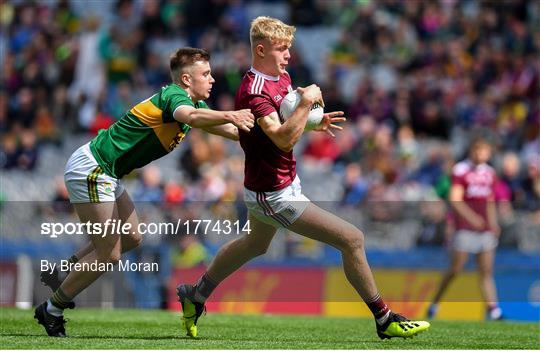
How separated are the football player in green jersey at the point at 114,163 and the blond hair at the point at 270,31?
0.65 metres

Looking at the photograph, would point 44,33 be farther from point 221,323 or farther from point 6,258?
point 221,323

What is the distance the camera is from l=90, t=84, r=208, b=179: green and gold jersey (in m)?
9.79

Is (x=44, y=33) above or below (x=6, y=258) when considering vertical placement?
above

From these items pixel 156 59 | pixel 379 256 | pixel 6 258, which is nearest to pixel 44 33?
pixel 156 59

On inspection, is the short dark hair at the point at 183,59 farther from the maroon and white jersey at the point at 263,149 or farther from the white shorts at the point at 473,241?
the white shorts at the point at 473,241

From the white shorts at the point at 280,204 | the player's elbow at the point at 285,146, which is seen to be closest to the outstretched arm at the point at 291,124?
the player's elbow at the point at 285,146

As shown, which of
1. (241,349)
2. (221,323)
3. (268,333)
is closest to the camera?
(241,349)

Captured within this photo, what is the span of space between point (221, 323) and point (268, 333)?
1417 millimetres

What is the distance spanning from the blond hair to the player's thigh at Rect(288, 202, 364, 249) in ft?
4.30

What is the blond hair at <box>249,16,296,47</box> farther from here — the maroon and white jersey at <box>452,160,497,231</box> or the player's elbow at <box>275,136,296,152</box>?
the maroon and white jersey at <box>452,160,497,231</box>

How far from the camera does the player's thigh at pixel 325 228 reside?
378 inches

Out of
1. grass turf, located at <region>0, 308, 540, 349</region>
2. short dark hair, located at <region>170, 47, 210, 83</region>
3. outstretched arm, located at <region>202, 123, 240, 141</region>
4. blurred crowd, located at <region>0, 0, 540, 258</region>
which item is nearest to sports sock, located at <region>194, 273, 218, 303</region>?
grass turf, located at <region>0, 308, 540, 349</region>

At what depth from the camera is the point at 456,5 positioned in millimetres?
22297

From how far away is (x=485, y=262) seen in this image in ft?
51.3
